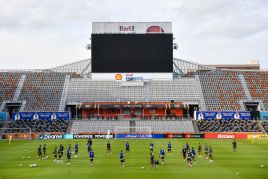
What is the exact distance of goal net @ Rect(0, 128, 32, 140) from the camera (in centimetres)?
7675

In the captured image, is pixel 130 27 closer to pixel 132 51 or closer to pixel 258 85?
pixel 132 51

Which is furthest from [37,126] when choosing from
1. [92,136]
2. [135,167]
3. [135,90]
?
[135,167]

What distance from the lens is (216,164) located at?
1597 inches

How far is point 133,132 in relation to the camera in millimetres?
79688

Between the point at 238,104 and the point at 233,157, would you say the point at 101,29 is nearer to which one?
the point at 238,104

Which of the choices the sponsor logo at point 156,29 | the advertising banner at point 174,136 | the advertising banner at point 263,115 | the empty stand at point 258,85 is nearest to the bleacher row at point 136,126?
the advertising banner at point 263,115

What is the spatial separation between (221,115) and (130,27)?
2611cm

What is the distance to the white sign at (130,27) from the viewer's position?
8712 centimetres

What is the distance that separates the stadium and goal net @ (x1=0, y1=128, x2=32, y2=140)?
0.61 feet

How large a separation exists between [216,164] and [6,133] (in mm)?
49213

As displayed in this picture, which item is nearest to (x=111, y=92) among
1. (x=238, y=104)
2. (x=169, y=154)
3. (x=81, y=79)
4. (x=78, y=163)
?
(x=81, y=79)

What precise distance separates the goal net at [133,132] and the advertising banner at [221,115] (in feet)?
38.1

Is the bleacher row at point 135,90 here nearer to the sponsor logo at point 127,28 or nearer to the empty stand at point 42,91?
the empty stand at point 42,91

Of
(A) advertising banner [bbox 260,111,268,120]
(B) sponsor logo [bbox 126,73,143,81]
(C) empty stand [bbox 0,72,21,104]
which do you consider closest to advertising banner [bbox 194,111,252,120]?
(A) advertising banner [bbox 260,111,268,120]
